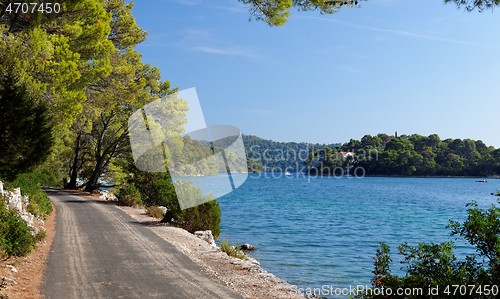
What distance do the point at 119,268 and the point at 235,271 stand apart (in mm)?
3151

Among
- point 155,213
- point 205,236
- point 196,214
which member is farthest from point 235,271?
point 155,213

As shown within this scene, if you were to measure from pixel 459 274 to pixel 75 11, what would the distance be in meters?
16.3

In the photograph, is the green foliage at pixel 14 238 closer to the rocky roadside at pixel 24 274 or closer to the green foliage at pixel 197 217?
the rocky roadside at pixel 24 274

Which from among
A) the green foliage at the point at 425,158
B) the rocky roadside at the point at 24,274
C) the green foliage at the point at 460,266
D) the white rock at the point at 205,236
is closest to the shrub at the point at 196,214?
the white rock at the point at 205,236

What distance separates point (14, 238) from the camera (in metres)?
12.2

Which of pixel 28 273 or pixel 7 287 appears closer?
pixel 7 287

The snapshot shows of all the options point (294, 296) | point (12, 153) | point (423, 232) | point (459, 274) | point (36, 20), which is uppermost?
point (36, 20)

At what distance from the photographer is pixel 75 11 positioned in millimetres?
16938

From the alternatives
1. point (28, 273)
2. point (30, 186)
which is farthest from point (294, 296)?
point (30, 186)

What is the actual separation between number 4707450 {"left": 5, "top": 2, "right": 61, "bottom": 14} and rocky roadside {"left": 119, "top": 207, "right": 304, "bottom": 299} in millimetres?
9398

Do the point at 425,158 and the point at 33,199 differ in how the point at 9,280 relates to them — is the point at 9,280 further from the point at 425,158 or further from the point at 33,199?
the point at 425,158

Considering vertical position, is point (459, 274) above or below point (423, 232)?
above

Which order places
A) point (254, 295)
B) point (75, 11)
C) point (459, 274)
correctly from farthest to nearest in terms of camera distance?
point (75, 11) → point (254, 295) → point (459, 274)

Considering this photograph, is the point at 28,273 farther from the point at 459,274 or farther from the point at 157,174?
the point at 157,174
